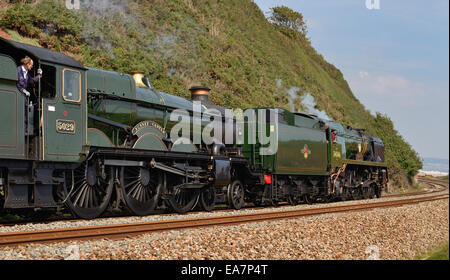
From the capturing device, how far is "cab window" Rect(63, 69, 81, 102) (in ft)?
32.9

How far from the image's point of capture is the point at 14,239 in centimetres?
730

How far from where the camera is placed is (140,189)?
12.3 meters

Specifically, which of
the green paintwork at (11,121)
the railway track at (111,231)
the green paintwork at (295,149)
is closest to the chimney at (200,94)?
the green paintwork at (295,149)

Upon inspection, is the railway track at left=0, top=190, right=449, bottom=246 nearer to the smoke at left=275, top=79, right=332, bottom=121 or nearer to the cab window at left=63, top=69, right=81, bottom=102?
the cab window at left=63, top=69, right=81, bottom=102

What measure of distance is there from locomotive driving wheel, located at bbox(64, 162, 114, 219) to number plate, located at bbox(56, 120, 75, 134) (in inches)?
37.7

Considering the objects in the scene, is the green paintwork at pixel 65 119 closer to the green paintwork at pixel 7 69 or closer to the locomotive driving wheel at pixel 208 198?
the green paintwork at pixel 7 69

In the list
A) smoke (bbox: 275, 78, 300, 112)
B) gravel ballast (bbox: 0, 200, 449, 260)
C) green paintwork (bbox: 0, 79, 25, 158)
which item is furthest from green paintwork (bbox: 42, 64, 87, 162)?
smoke (bbox: 275, 78, 300, 112)

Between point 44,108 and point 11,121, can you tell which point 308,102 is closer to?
point 44,108

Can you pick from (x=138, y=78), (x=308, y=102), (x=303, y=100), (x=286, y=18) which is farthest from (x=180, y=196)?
(x=286, y=18)
